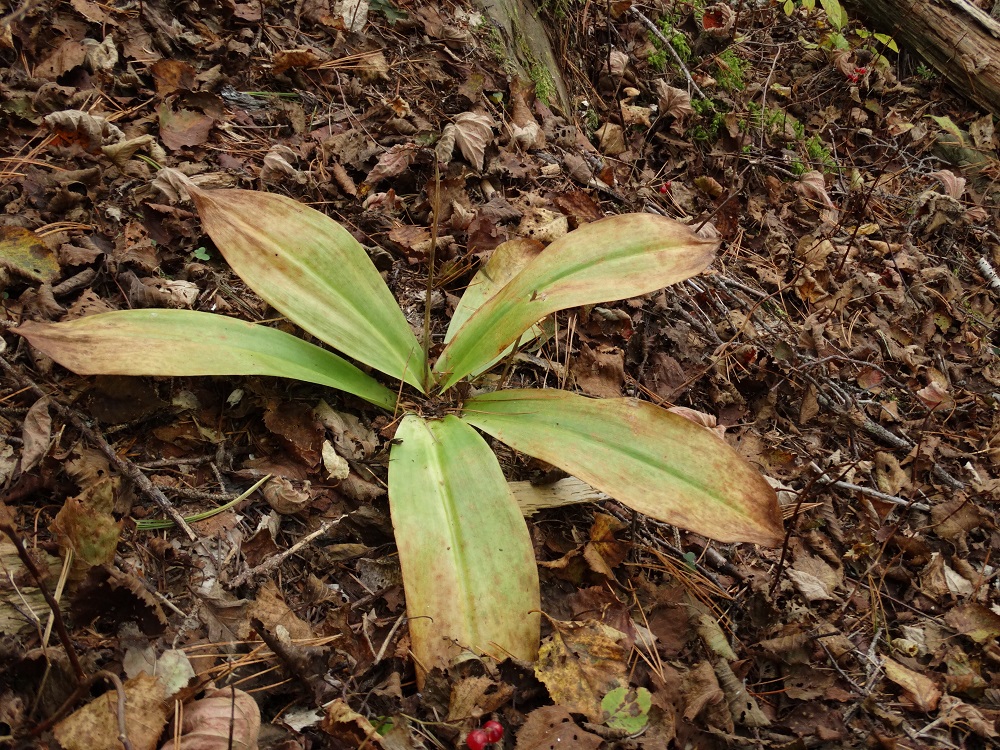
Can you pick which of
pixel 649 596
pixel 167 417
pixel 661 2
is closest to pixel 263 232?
pixel 167 417

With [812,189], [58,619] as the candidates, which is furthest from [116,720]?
[812,189]

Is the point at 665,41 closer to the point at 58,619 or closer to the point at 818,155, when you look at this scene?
the point at 818,155

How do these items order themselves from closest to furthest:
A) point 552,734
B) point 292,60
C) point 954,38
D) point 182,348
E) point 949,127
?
point 552,734, point 182,348, point 292,60, point 949,127, point 954,38

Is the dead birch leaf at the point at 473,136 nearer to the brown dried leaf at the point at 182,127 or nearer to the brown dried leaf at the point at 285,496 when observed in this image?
the brown dried leaf at the point at 182,127

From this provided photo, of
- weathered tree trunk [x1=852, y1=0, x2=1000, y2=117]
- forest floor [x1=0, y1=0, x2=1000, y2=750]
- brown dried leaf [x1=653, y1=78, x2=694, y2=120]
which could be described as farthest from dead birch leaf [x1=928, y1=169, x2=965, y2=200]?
brown dried leaf [x1=653, y1=78, x2=694, y2=120]

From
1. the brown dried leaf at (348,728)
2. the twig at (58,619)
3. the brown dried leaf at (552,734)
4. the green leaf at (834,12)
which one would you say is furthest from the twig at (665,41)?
the twig at (58,619)

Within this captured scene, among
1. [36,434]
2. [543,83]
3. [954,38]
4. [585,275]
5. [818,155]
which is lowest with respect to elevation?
[36,434]

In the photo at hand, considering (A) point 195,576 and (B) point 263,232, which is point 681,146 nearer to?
(B) point 263,232
